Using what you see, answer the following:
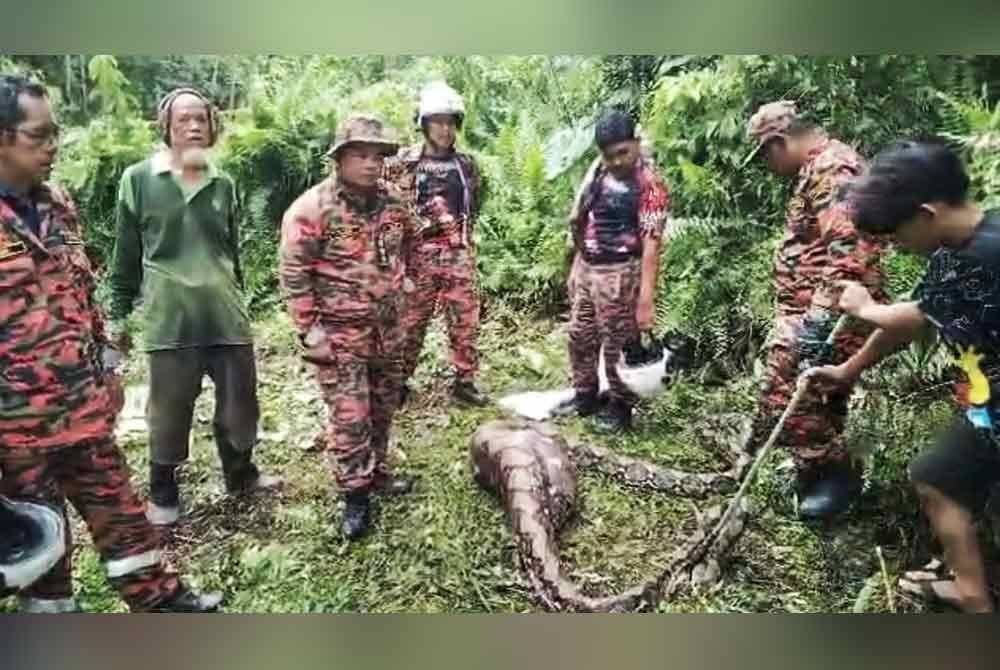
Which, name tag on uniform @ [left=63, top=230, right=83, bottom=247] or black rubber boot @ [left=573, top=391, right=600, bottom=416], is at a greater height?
name tag on uniform @ [left=63, top=230, right=83, bottom=247]

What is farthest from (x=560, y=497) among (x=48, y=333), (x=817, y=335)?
(x=48, y=333)

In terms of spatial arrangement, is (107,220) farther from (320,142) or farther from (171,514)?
(171,514)

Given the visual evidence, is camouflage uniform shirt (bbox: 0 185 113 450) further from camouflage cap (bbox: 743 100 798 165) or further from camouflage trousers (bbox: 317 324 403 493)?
camouflage cap (bbox: 743 100 798 165)

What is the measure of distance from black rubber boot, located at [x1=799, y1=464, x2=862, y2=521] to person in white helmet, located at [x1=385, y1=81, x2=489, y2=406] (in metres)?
0.77

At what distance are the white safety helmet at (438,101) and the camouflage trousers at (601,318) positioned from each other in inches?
17.6

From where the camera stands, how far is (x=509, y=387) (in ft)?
8.63

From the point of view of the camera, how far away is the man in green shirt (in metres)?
2.58

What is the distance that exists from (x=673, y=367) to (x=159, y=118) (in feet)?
Answer: 4.19

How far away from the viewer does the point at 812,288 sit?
2.61m

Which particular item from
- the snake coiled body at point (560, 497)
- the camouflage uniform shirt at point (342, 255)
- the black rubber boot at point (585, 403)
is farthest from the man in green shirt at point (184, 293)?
the black rubber boot at point (585, 403)

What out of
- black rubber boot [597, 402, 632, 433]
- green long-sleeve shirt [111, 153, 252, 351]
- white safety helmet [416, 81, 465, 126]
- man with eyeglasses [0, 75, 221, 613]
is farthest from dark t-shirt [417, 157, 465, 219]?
man with eyeglasses [0, 75, 221, 613]

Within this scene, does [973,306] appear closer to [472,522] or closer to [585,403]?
[585,403]

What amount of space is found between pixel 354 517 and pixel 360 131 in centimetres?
86

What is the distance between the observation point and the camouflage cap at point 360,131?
258 cm
